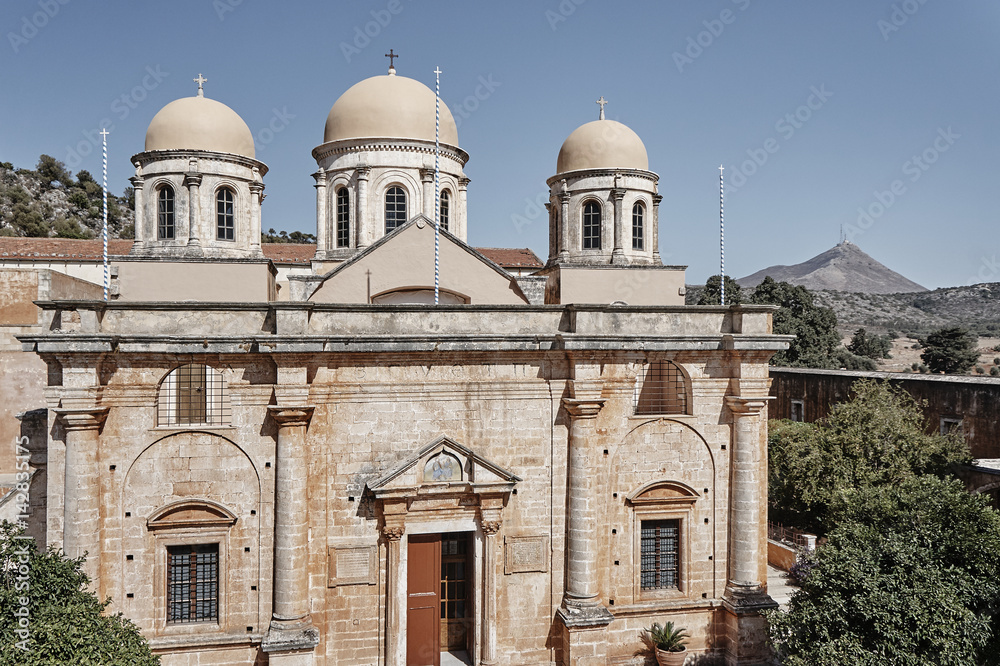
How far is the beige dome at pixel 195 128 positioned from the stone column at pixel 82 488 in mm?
9855

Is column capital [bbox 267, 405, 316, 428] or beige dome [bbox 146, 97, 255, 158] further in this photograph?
beige dome [bbox 146, 97, 255, 158]

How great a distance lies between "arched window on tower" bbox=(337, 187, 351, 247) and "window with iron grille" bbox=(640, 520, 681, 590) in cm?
1138

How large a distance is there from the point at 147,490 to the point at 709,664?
10881 mm

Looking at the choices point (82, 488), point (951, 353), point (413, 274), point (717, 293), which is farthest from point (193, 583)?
point (951, 353)

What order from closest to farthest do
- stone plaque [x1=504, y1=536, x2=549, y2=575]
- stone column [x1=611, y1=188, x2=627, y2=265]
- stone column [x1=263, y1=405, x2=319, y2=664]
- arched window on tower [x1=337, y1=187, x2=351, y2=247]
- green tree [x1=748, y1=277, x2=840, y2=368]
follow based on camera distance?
stone column [x1=263, y1=405, x2=319, y2=664] → stone plaque [x1=504, y1=536, x2=549, y2=575] → arched window on tower [x1=337, y1=187, x2=351, y2=247] → stone column [x1=611, y1=188, x2=627, y2=265] → green tree [x1=748, y1=277, x2=840, y2=368]

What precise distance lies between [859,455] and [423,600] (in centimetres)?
1292

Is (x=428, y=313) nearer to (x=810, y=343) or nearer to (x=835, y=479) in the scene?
(x=835, y=479)

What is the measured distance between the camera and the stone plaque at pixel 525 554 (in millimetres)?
12367

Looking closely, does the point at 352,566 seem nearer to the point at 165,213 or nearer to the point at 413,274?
the point at 413,274

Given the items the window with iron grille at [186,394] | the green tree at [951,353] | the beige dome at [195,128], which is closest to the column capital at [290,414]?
the window with iron grille at [186,394]

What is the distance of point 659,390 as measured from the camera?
51.5 feet

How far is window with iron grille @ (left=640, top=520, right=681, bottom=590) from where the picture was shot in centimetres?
1302

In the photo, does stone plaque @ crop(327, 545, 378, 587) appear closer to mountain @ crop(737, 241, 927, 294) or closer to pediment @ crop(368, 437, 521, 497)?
pediment @ crop(368, 437, 521, 497)

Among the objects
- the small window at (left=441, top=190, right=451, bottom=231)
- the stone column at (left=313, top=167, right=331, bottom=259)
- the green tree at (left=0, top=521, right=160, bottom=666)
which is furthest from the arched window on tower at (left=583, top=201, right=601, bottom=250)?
the green tree at (left=0, top=521, right=160, bottom=666)
